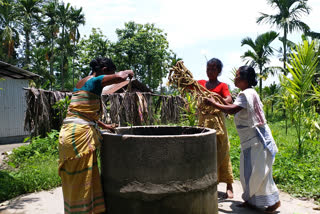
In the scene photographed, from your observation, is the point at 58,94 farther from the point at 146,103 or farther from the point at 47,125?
the point at 146,103

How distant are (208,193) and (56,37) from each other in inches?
1054

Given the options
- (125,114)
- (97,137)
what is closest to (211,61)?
(97,137)

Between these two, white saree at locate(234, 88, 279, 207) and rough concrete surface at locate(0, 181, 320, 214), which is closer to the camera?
white saree at locate(234, 88, 279, 207)

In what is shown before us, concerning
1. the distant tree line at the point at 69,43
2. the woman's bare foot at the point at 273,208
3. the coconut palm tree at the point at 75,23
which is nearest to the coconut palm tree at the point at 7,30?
the distant tree line at the point at 69,43

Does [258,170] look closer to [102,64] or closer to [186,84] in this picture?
[186,84]

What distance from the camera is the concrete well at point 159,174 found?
226 centimetres

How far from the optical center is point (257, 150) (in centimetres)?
296

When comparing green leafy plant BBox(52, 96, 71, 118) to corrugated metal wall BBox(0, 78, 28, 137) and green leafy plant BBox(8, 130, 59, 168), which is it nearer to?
green leafy plant BBox(8, 130, 59, 168)

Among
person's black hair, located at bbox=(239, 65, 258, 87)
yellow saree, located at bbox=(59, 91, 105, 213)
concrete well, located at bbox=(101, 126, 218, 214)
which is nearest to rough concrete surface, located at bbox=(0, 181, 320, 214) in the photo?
concrete well, located at bbox=(101, 126, 218, 214)

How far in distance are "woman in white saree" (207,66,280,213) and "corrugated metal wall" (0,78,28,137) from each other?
936cm

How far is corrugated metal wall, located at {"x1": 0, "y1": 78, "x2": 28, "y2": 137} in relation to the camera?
32.9ft

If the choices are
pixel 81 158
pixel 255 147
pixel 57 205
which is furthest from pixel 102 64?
pixel 57 205

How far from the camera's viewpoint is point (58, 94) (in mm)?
7559

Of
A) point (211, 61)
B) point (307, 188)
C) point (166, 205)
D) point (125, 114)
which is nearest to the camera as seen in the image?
point (166, 205)
